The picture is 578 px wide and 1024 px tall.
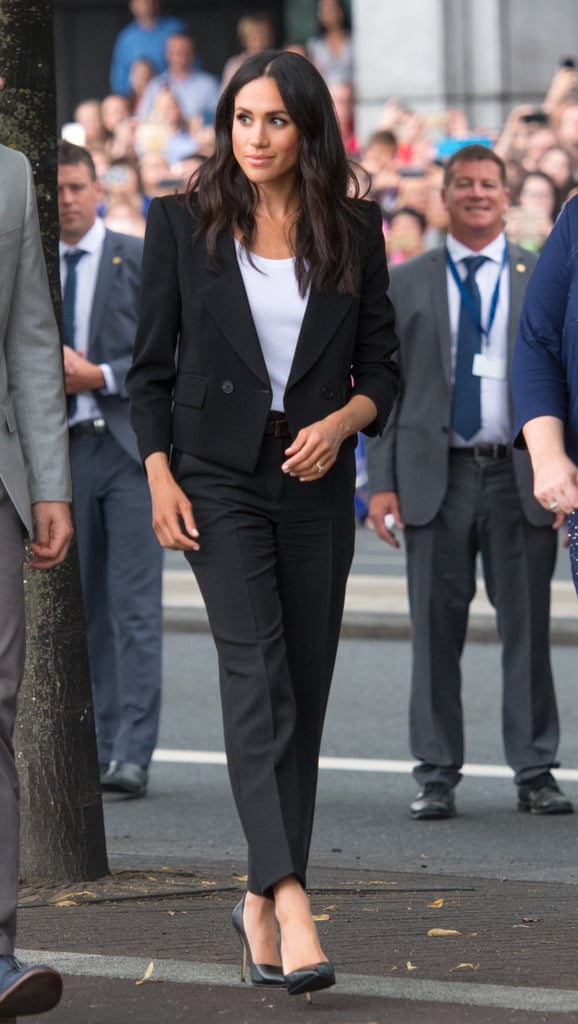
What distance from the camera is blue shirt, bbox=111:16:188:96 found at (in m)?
22.8

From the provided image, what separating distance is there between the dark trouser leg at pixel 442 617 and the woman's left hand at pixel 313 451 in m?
3.06

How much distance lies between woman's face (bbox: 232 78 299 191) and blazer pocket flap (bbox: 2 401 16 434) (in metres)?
0.79

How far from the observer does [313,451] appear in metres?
4.78

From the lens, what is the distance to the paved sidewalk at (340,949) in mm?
4598

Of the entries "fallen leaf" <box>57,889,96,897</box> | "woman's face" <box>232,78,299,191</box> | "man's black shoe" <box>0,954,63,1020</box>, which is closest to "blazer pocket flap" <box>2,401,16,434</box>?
"woman's face" <box>232,78,299,191</box>

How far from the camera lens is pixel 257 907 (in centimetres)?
484

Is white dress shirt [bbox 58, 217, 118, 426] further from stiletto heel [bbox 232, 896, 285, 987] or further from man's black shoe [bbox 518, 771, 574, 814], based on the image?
stiletto heel [bbox 232, 896, 285, 987]

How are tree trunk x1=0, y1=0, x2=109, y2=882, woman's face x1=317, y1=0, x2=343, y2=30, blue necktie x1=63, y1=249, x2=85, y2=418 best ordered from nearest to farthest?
tree trunk x1=0, y1=0, x2=109, y2=882 < blue necktie x1=63, y1=249, x2=85, y2=418 < woman's face x1=317, y1=0, x2=343, y2=30

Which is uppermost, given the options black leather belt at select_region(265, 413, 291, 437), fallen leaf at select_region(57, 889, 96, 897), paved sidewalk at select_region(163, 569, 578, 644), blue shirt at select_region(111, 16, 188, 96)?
blue shirt at select_region(111, 16, 188, 96)

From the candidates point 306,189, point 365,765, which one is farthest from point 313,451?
point 365,765

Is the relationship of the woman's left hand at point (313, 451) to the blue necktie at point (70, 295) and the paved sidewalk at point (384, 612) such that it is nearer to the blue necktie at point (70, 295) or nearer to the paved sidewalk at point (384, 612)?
the blue necktie at point (70, 295)

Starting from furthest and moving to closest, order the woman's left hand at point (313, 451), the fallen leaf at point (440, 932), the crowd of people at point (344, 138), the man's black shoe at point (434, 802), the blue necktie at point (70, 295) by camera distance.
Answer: the crowd of people at point (344, 138)
the blue necktie at point (70, 295)
the man's black shoe at point (434, 802)
the fallen leaf at point (440, 932)
the woman's left hand at point (313, 451)

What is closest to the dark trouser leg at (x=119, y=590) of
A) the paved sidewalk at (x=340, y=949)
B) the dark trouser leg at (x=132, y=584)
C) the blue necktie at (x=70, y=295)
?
the dark trouser leg at (x=132, y=584)

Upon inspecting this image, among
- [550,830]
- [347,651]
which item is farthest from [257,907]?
[347,651]
